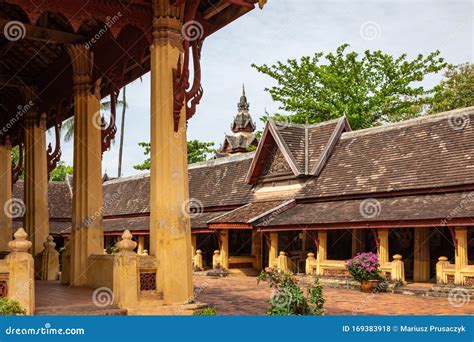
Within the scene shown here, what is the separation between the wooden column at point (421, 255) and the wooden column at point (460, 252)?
8.24ft

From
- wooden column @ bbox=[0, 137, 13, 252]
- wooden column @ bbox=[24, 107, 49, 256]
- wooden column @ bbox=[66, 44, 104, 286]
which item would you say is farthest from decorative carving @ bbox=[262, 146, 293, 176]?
wooden column @ bbox=[66, 44, 104, 286]

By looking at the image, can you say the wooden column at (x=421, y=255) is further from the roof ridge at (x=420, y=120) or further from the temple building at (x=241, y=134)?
the temple building at (x=241, y=134)

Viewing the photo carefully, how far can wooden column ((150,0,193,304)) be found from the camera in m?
9.62

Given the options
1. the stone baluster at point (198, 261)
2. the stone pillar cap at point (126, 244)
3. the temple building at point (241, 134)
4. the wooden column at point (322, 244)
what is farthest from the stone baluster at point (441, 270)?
the temple building at point (241, 134)

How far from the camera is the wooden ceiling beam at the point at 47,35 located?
12.0 meters

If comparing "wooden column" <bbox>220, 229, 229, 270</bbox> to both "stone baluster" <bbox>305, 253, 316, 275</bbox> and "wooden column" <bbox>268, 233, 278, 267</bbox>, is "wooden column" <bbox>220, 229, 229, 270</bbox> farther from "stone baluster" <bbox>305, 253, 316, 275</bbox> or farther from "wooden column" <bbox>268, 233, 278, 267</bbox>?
"stone baluster" <bbox>305, 253, 316, 275</bbox>

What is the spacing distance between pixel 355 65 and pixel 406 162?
18.4 metres

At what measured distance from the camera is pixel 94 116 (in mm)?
Answer: 12945

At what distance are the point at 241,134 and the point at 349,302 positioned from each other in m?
44.6

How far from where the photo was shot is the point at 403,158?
24.1 m

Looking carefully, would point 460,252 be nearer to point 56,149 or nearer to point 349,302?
point 349,302

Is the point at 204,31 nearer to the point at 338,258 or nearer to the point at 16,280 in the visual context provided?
the point at 16,280

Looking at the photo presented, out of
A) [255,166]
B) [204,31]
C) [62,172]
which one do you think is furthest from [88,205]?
[62,172]

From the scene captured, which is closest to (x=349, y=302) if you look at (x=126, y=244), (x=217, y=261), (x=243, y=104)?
(x=126, y=244)
